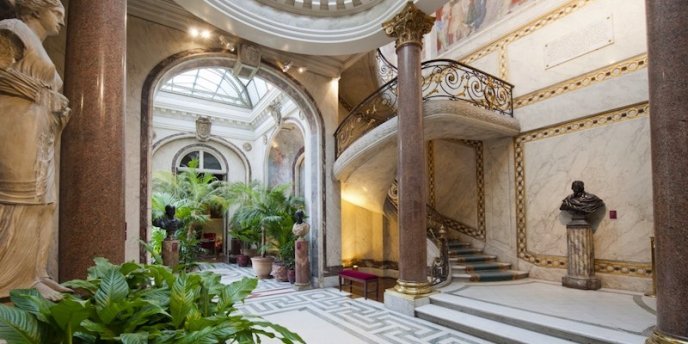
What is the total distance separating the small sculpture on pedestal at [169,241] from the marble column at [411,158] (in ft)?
13.6

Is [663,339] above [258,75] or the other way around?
the other way around

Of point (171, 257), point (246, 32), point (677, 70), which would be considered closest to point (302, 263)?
point (171, 257)

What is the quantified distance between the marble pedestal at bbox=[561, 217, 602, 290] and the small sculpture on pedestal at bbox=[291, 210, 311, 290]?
507 cm

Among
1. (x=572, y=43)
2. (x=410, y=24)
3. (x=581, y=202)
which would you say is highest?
(x=572, y=43)

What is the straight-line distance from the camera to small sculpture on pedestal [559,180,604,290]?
6.42 m

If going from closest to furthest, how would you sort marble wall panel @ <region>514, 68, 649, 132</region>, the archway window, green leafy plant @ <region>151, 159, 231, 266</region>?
marble wall panel @ <region>514, 68, 649, 132</region> → green leafy plant @ <region>151, 159, 231, 266</region> → the archway window

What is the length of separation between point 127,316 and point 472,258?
729 cm

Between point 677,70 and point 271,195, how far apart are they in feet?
25.4

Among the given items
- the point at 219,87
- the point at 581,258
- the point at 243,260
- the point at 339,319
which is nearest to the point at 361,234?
the point at 243,260

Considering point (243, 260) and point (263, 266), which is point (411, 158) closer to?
point (263, 266)

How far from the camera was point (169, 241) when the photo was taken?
674 cm

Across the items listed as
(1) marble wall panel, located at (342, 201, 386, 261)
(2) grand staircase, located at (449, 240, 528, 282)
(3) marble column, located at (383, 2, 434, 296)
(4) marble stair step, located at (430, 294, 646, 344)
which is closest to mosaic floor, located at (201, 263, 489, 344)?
(4) marble stair step, located at (430, 294, 646, 344)

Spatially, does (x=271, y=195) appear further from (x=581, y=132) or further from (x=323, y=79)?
(x=581, y=132)

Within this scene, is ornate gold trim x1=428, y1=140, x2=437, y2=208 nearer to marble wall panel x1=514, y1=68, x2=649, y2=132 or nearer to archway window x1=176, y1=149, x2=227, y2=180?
marble wall panel x1=514, y1=68, x2=649, y2=132
